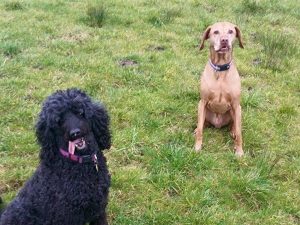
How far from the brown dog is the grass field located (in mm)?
262

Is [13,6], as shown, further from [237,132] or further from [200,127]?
[237,132]

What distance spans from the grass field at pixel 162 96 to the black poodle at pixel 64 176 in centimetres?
86

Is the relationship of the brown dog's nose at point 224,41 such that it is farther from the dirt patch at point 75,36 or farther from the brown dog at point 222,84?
the dirt patch at point 75,36

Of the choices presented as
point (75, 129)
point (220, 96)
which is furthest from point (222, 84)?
point (75, 129)

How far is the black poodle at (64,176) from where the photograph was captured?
3.82 metres

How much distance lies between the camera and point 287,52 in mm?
8117

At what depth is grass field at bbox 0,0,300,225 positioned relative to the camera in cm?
500

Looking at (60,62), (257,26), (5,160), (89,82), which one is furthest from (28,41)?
(257,26)

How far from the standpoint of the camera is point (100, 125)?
403 centimetres

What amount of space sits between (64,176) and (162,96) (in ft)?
10.2

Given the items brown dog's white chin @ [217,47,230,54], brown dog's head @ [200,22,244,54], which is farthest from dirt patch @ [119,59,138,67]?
brown dog's white chin @ [217,47,230,54]

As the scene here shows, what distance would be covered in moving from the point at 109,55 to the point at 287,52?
9.69 feet

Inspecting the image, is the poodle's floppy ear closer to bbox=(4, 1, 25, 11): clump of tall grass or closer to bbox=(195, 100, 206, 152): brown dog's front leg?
bbox=(195, 100, 206, 152): brown dog's front leg

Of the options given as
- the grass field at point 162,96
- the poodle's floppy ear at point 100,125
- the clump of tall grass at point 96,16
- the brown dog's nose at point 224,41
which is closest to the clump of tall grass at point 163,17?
the grass field at point 162,96
